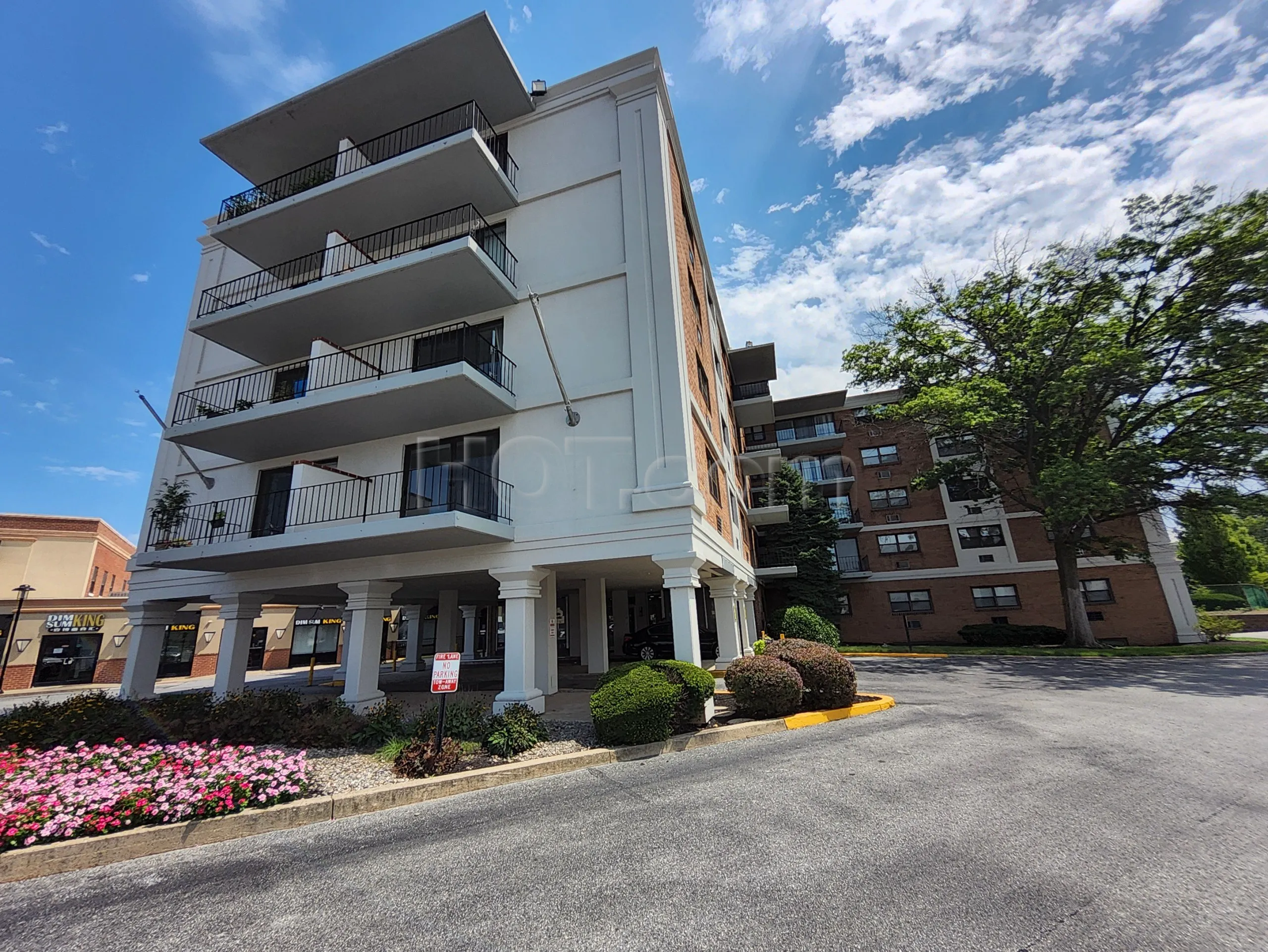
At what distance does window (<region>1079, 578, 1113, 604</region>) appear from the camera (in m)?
25.4

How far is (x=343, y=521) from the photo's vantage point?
11578 millimetres

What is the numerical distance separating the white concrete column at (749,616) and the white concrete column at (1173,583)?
1858cm

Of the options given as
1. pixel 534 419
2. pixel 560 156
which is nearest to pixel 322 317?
pixel 534 419

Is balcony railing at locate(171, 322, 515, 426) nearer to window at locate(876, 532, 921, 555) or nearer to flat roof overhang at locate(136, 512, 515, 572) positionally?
flat roof overhang at locate(136, 512, 515, 572)

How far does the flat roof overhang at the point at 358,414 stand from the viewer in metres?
10.0

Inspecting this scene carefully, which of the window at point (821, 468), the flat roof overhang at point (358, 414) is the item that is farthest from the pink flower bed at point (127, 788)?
the window at point (821, 468)

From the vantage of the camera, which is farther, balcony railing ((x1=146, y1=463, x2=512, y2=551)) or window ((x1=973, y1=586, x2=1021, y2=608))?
window ((x1=973, y1=586, x2=1021, y2=608))

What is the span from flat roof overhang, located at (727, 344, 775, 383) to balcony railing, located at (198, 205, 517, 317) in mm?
16024

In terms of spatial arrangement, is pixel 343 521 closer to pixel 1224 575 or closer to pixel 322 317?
pixel 322 317

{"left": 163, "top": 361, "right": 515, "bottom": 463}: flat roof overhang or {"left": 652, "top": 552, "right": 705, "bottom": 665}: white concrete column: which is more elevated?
{"left": 163, "top": 361, "right": 515, "bottom": 463}: flat roof overhang

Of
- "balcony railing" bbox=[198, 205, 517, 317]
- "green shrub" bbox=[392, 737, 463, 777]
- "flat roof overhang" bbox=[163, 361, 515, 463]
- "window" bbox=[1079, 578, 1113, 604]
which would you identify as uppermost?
"balcony railing" bbox=[198, 205, 517, 317]

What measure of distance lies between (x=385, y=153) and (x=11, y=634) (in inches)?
1068

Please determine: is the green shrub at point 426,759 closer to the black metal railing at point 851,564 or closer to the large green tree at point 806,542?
the large green tree at point 806,542

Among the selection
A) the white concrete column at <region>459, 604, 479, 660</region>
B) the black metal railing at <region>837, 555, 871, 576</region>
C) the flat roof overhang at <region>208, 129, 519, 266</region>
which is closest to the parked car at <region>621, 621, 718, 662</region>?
the white concrete column at <region>459, 604, 479, 660</region>
